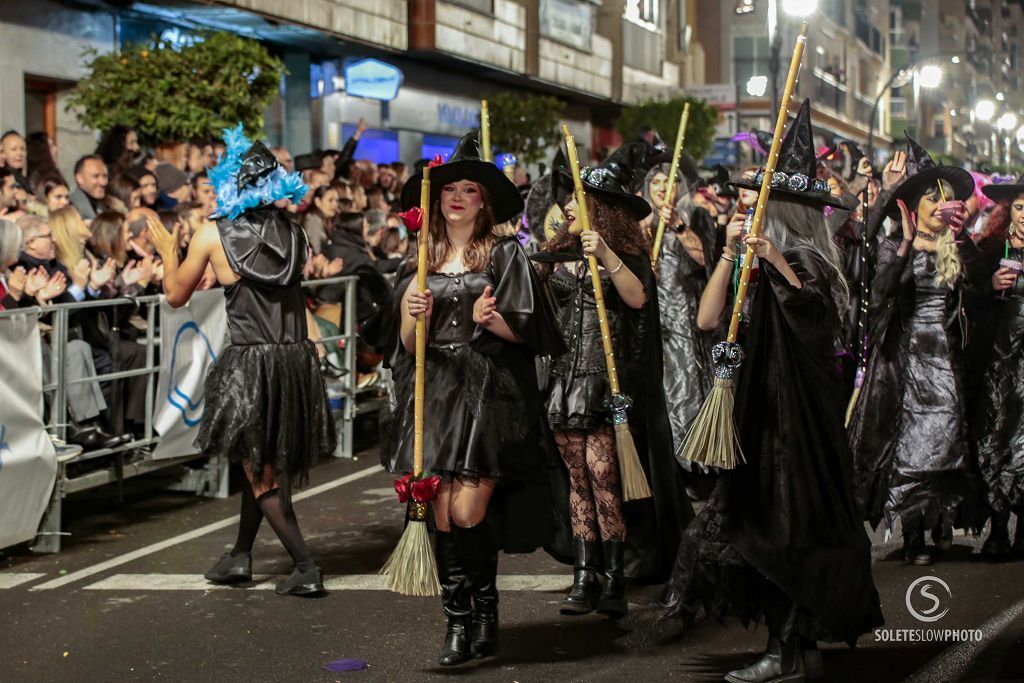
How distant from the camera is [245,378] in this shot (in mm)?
7340

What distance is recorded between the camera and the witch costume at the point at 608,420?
6926 millimetres

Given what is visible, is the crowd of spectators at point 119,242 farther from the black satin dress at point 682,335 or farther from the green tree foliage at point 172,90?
the black satin dress at point 682,335

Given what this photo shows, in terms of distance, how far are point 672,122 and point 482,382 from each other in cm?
2946

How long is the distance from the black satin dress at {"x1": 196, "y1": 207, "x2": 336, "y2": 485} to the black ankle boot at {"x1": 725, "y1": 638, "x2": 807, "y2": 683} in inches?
105

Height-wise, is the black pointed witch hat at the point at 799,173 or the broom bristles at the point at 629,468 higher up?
the black pointed witch hat at the point at 799,173

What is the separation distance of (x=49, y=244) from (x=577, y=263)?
11.8 feet

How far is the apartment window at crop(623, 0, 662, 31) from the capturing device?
41.3m

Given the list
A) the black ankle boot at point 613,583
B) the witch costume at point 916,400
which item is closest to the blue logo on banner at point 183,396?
the black ankle boot at point 613,583

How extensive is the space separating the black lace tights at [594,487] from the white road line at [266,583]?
549 millimetres

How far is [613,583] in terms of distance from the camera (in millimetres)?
6852

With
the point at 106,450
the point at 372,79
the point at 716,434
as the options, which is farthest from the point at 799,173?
the point at 372,79

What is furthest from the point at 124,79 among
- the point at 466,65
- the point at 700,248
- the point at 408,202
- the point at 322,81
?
the point at 466,65

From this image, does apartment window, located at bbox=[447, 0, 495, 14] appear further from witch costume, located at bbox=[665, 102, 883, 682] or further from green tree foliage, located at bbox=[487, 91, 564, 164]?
witch costume, located at bbox=[665, 102, 883, 682]

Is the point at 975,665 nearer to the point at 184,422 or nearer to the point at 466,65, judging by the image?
the point at 184,422
